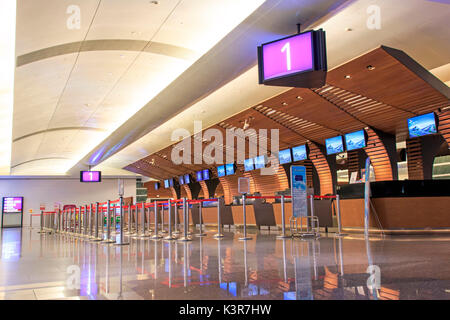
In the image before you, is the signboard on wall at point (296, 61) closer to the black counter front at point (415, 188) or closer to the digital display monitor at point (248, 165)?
the black counter front at point (415, 188)

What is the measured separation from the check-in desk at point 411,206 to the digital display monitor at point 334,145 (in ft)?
14.2

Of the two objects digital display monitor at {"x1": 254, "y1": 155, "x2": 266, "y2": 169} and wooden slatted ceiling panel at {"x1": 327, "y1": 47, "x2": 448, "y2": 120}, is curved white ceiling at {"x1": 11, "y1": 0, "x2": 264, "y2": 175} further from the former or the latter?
digital display monitor at {"x1": 254, "y1": 155, "x2": 266, "y2": 169}

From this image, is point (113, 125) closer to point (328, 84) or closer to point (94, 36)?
point (94, 36)

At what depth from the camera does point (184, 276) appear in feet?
11.8

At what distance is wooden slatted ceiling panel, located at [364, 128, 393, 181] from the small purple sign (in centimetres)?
771

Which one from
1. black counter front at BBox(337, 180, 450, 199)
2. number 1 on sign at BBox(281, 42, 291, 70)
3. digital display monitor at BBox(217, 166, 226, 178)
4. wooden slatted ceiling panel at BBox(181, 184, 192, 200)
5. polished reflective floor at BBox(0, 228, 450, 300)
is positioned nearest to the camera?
polished reflective floor at BBox(0, 228, 450, 300)

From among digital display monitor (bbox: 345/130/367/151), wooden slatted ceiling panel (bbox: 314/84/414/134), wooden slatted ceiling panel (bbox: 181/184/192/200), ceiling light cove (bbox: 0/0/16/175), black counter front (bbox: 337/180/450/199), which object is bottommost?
black counter front (bbox: 337/180/450/199)

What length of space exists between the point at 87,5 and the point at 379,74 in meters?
6.64

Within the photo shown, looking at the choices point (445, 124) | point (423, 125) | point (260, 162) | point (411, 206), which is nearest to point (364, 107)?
point (423, 125)

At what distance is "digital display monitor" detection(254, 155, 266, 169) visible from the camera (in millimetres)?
18183

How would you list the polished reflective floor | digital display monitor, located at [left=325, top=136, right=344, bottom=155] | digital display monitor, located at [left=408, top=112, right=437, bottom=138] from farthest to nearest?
digital display monitor, located at [left=325, top=136, right=344, bottom=155] → digital display monitor, located at [left=408, top=112, right=437, bottom=138] → the polished reflective floor

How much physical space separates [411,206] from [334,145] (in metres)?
4.99

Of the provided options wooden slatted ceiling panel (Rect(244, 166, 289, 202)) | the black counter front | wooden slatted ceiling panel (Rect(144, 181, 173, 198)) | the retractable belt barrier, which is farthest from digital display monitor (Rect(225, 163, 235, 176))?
wooden slatted ceiling panel (Rect(144, 181, 173, 198))

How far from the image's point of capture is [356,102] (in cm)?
1105
